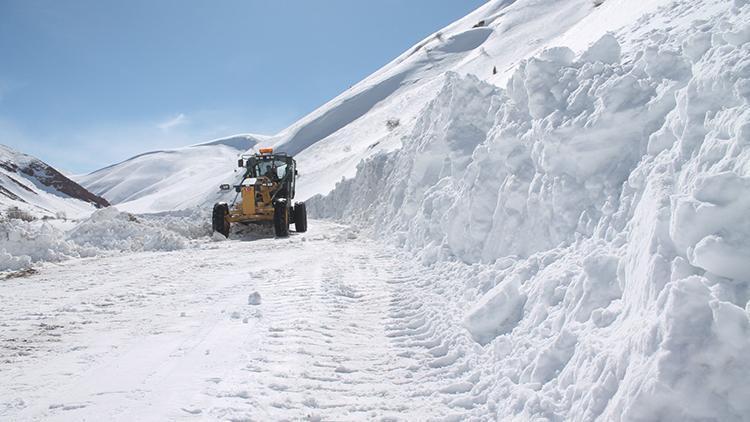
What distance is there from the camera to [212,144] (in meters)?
155

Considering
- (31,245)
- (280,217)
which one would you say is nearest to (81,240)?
(31,245)

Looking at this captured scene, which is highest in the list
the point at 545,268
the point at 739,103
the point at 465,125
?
the point at 465,125

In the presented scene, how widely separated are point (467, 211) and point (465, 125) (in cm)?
284

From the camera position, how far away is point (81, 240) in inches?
466

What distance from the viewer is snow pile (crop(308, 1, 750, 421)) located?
257 cm

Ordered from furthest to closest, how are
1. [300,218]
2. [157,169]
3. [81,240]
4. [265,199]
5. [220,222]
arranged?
1. [157,169]
2. [300,218]
3. [265,199]
4. [220,222]
5. [81,240]

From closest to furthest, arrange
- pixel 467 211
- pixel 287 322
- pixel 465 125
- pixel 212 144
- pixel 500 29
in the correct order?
1. pixel 287 322
2. pixel 467 211
3. pixel 465 125
4. pixel 500 29
5. pixel 212 144

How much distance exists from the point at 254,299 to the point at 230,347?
1.62 m

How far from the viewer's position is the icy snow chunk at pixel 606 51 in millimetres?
5660

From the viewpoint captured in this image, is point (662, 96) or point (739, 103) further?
point (662, 96)

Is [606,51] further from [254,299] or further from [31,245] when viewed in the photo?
[31,245]

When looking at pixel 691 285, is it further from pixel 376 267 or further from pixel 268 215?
pixel 268 215

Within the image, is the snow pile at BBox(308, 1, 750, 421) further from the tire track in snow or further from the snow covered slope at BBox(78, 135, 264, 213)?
the snow covered slope at BBox(78, 135, 264, 213)

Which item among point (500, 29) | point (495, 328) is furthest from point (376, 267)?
point (500, 29)
